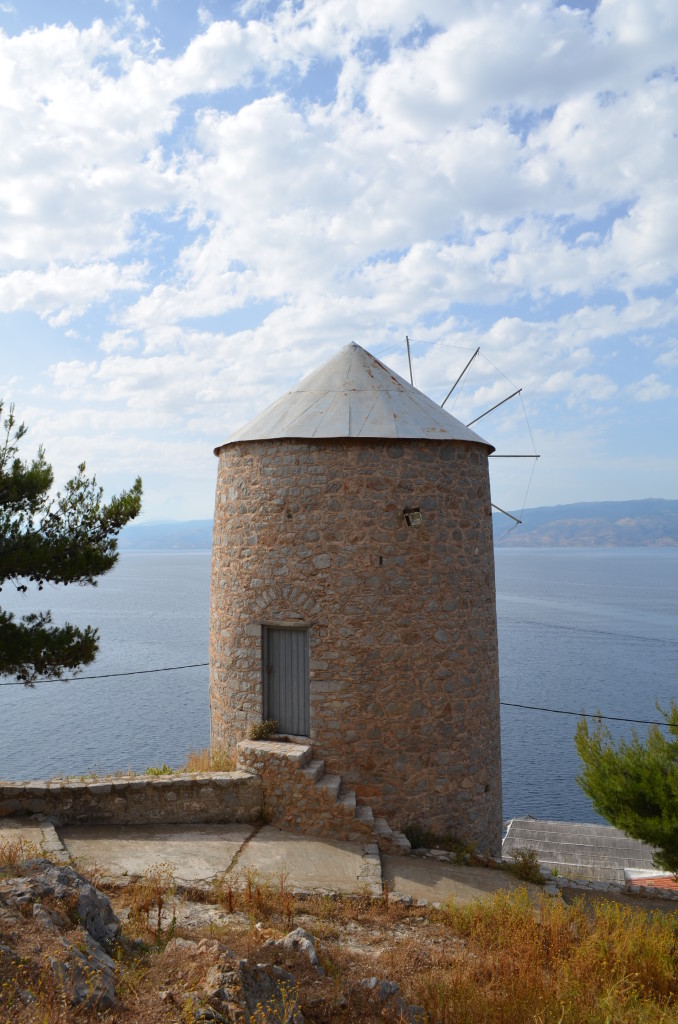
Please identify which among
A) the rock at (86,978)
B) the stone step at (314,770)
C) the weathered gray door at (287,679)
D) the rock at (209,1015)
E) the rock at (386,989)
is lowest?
the rock at (386,989)

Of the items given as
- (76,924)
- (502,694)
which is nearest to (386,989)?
(76,924)

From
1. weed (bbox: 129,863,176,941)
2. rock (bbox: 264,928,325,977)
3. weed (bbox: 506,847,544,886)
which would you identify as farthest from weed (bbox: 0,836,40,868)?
weed (bbox: 506,847,544,886)

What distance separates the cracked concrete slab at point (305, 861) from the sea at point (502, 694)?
4134 millimetres

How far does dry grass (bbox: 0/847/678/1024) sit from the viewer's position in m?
5.24

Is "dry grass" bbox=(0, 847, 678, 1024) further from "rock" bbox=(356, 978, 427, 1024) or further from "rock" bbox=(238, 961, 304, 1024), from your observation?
"rock" bbox=(238, 961, 304, 1024)

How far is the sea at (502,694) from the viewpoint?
29.6 m

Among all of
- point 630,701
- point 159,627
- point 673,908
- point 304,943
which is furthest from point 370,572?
point 159,627

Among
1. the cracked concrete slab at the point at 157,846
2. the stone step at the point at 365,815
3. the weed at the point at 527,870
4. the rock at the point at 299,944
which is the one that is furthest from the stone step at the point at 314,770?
the rock at the point at 299,944

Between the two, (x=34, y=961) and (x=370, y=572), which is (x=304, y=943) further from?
(x=370, y=572)

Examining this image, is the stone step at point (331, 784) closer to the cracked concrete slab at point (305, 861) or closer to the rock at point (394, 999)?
the cracked concrete slab at point (305, 861)

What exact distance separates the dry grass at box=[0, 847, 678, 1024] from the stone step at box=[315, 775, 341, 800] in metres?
1.70

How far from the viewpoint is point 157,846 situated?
9102 millimetres

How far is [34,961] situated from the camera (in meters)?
4.92

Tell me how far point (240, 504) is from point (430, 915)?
20.0 ft
